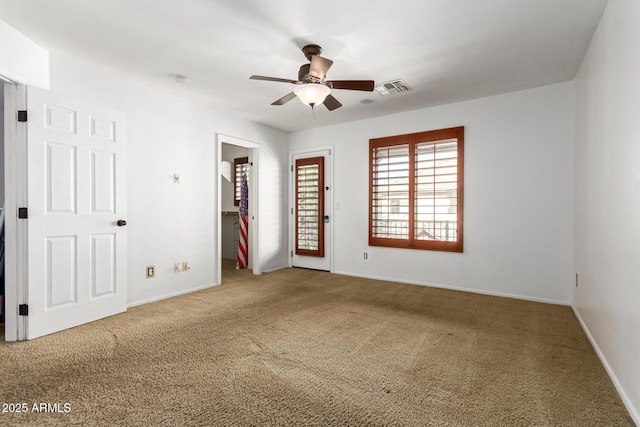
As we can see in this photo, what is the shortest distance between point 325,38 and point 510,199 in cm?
306

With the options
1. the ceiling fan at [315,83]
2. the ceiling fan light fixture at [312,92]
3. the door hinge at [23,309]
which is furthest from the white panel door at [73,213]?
the ceiling fan light fixture at [312,92]

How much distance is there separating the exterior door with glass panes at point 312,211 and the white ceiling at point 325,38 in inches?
78.8

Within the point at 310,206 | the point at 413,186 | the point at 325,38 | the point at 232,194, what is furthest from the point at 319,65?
the point at 232,194

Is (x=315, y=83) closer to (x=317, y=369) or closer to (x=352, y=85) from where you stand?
(x=352, y=85)

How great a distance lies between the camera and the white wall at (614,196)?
1.81m

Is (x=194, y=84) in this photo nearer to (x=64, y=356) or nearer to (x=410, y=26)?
(x=410, y=26)

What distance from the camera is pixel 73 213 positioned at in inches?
120

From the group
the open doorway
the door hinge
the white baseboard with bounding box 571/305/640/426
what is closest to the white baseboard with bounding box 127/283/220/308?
the door hinge

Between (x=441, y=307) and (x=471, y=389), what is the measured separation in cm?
178

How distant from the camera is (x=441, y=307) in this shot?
3.73m

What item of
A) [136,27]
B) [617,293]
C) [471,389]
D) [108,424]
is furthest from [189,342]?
[617,293]

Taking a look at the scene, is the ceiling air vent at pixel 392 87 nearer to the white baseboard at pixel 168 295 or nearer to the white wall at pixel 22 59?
the white wall at pixel 22 59

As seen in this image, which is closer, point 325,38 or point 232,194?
point 325,38

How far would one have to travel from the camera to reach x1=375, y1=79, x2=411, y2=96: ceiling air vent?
3.81 metres
